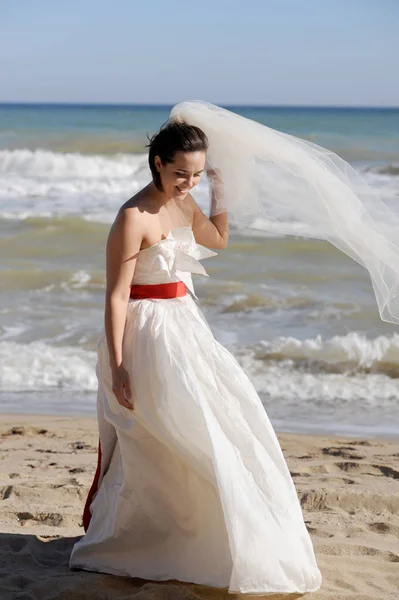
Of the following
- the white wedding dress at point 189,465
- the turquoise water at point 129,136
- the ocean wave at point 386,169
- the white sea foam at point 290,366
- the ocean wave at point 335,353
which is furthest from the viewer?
the turquoise water at point 129,136

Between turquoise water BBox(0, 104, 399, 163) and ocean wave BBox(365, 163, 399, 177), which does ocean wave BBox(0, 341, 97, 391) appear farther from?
turquoise water BBox(0, 104, 399, 163)

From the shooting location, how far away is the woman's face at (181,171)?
3309 millimetres

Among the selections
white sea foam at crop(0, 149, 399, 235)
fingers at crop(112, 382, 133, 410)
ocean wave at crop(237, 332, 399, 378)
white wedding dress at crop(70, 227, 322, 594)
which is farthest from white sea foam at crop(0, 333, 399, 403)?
white sea foam at crop(0, 149, 399, 235)

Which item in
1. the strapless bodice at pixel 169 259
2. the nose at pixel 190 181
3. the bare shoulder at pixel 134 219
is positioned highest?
the nose at pixel 190 181

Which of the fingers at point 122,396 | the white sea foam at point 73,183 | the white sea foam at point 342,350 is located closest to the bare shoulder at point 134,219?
the fingers at point 122,396

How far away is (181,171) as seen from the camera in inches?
131

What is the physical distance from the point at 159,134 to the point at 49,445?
3.04m

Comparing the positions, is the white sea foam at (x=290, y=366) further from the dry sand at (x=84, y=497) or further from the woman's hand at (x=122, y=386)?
the woman's hand at (x=122, y=386)

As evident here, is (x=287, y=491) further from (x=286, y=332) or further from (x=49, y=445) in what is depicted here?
(x=286, y=332)

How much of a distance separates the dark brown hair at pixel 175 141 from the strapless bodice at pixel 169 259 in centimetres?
28

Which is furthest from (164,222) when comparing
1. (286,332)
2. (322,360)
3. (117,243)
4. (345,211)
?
(286,332)

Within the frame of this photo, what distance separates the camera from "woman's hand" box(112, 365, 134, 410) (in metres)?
3.38

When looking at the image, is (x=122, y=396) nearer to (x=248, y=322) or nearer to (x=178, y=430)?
(x=178, y=430)

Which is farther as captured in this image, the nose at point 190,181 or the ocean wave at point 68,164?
the ocean wave at point 68,164
